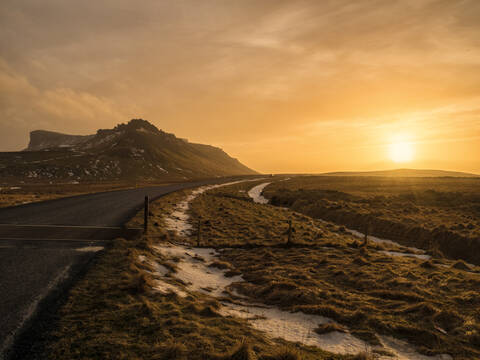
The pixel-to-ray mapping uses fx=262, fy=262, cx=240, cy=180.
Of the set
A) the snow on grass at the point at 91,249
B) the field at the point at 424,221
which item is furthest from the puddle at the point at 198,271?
the field at the point at 424,221

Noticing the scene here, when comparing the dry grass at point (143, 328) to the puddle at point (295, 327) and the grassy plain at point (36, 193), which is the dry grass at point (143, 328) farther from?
the grassy plain at point (36, 193)

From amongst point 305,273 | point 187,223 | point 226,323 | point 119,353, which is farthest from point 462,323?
point 187,223

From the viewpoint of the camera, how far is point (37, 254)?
11.5 m

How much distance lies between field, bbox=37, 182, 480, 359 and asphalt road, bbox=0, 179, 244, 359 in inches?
34.8

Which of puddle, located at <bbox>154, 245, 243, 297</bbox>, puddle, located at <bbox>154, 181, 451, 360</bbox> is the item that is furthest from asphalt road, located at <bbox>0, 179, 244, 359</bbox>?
puddle, located at <bbox>154, 245, 243, 297</bbox>

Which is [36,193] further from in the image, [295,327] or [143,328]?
[295,327]

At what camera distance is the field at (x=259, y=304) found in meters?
6.04

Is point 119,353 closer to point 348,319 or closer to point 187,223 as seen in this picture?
point 348,319

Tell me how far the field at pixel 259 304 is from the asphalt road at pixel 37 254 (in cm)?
88

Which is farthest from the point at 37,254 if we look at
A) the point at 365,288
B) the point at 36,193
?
Answer: the point at 36,193

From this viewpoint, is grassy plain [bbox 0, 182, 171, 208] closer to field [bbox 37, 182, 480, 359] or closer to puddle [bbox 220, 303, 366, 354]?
field [bbox 37, 182, 480, 359]

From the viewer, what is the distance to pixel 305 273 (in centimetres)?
1330

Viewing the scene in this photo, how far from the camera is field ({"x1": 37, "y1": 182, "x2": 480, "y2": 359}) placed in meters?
6.04

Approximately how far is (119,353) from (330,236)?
20970mm
